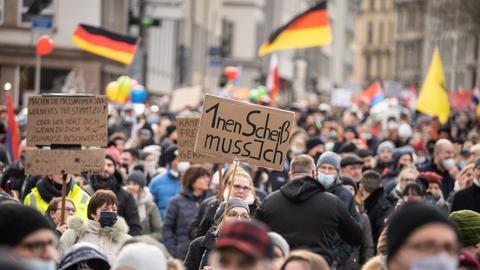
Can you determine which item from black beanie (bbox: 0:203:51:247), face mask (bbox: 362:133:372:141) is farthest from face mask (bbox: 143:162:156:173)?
black beanie (bbox: 0:203:51:247)

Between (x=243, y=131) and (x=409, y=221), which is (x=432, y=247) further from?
(x=243, y=131)

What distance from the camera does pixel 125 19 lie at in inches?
1794

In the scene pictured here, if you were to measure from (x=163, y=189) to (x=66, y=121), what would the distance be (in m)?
3.70

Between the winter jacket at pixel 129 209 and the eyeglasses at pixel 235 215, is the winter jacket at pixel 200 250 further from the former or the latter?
the winter jacket at pixel 129 209

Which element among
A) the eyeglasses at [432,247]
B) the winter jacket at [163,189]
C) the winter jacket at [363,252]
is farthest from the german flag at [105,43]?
the eyeglasses at [432,247]

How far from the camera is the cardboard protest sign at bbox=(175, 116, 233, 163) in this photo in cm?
1530

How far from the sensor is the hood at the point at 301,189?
1129 centimetres

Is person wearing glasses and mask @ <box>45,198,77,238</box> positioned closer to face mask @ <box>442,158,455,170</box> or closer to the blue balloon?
face mask @ <box>442,158,455,170</box>

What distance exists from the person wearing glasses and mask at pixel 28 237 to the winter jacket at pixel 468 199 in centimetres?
748

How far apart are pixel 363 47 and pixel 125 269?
16137 centimetres

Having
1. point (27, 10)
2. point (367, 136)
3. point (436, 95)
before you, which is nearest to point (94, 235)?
point (436, 95)

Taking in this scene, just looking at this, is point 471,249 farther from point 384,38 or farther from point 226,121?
point 384,38

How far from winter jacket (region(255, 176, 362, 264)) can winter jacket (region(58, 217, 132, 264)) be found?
1112mm

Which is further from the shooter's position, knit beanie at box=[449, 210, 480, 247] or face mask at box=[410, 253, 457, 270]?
knit beanie at box=[449, 210, 480, 247]
